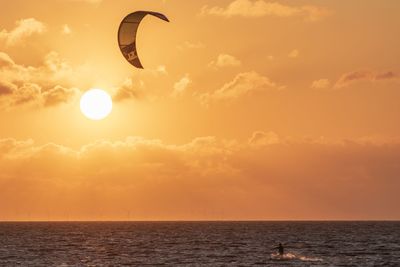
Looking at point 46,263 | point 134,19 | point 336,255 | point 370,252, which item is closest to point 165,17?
point 134,19

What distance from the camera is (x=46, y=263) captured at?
241 feet

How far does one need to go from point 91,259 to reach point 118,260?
3.50 meters

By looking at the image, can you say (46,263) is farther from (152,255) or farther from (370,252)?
(370,252)

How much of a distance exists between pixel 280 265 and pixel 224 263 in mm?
5817

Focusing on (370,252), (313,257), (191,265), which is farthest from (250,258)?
(370,252)

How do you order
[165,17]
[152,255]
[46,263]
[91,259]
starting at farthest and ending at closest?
[152,255]
[91,259]
[46,263]
[165,17]

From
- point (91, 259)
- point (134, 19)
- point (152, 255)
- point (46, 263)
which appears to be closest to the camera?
point (134, 19)

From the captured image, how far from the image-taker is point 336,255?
85.3m

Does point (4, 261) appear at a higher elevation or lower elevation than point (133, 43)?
lower

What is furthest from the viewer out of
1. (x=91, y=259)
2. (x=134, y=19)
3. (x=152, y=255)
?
(x=152, y=255)

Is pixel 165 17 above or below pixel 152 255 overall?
above

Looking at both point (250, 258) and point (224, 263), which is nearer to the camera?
point (224, 263)

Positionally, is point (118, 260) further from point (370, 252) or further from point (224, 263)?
point (370, 252)

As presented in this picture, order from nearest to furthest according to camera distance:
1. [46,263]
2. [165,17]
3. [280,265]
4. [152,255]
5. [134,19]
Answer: [165,17] < [134,19] < [280,265] < [46,263] < [152,255]
